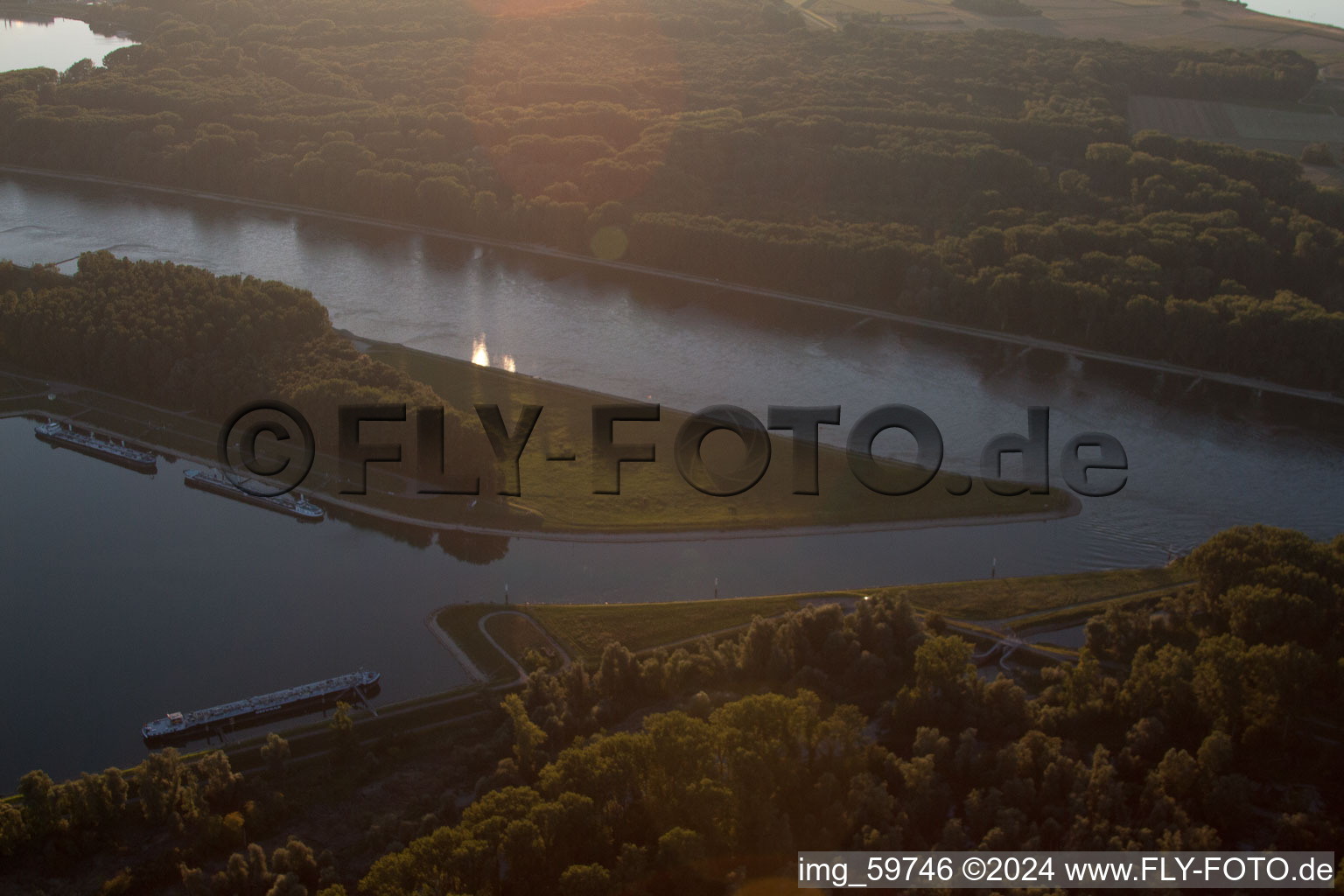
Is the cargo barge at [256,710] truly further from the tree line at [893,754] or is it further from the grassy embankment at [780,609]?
the tree line at [893,754]

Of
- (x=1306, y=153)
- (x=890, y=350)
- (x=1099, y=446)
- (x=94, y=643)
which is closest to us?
(x=94, y=643)

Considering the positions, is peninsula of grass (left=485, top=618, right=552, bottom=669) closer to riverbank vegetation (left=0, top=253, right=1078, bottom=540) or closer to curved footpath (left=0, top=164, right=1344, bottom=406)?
riverbank vegetation (left=0, top=253, right=1078, bottom=540)

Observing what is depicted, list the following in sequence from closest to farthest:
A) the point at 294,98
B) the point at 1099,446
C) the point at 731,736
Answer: the point at 731,736
the point at 1099,446
the point at 294,98

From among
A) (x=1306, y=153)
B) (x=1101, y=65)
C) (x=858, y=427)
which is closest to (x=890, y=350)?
(x=858, y=427)

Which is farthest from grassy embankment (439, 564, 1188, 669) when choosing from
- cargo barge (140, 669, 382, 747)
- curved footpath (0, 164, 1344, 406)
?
curved footpath (0, 164, 1344, 406)

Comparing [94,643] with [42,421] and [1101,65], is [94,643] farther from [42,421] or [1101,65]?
[1101,65]

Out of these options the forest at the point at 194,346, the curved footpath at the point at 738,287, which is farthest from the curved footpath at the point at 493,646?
the curved footpath at the point at 738,287

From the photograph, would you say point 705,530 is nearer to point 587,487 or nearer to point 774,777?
point 587,487
